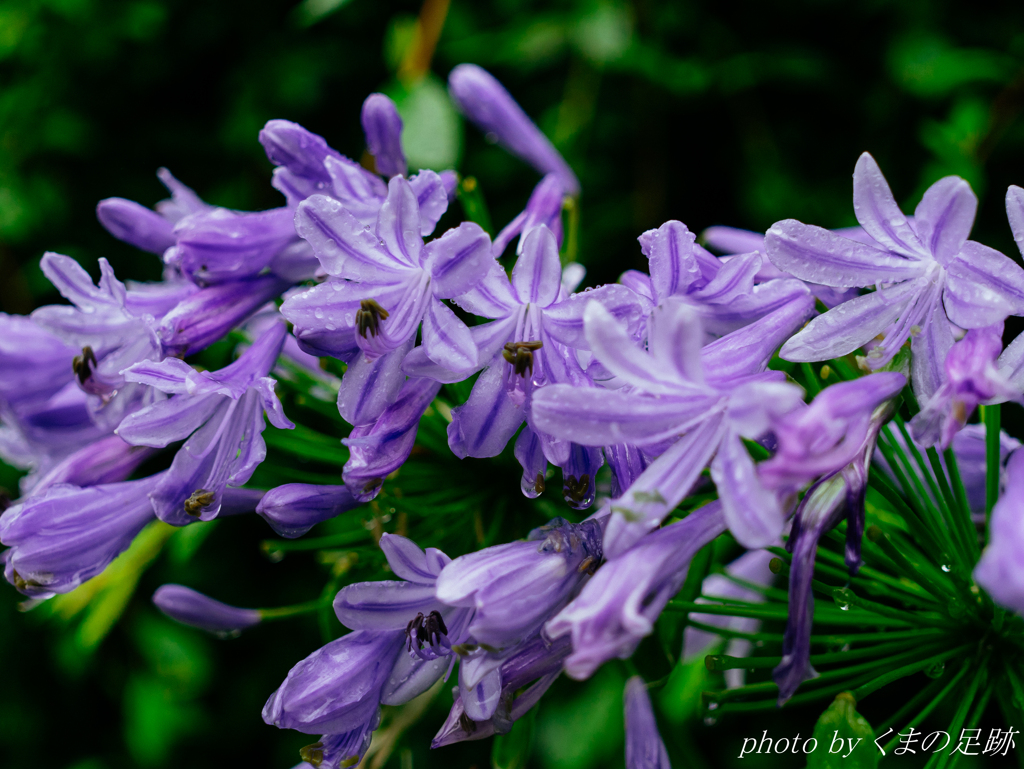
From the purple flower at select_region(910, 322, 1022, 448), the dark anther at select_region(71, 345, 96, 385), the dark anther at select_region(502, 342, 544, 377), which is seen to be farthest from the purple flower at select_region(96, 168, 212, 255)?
the purple flower at select_region(910, 322, 1022, 448)

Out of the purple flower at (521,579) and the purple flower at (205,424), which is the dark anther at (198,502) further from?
the purple flower at (521,579)

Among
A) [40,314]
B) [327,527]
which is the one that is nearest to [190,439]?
[40,314]

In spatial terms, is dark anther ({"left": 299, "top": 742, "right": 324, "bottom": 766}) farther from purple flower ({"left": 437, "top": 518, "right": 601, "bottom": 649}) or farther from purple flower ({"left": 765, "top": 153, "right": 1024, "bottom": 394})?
purple flower ({"left": 765, "top": 153, "right": 1024, "bottom": 394})

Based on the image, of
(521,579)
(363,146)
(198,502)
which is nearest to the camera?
(521,579)

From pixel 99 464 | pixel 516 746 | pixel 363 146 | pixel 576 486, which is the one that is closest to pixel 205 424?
pixel 99 464

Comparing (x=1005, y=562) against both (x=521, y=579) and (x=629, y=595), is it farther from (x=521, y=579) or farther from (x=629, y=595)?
(x=521, y=579)

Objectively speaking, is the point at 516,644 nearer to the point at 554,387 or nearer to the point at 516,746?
the point at 554,387

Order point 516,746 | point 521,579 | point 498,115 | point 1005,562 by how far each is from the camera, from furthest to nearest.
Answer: point 498,115 → point 516,746 → point 521,579 → point 1005,562

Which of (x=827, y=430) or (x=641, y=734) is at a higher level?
(x=827, y=430)
